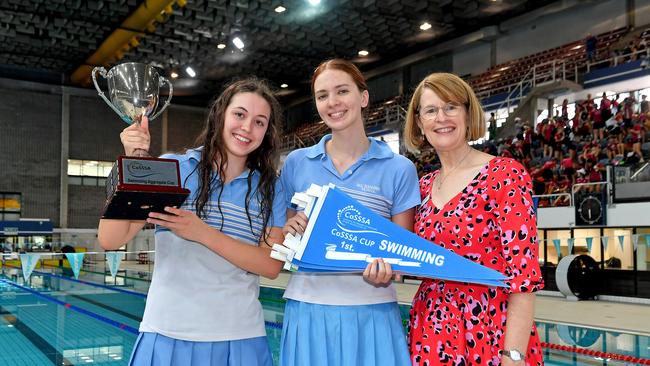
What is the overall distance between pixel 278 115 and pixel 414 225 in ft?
1.92

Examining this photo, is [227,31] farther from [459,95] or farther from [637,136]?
[459,95]

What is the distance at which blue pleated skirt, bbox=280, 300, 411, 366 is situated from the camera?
6.01 ft

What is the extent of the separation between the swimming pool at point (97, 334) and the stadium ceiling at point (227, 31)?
8.34 meters

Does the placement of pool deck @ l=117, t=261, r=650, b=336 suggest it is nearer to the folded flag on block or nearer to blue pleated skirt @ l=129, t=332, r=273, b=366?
the folded flag on block

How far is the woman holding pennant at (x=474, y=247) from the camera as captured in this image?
1.74 metres

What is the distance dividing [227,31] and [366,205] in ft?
57.6

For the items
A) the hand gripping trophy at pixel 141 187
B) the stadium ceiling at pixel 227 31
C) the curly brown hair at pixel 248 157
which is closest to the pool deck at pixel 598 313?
the curly brown hair at pixel 248 157

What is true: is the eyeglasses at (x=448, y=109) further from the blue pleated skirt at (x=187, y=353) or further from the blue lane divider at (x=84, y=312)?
the blue lane divider at (x=84, y=312)

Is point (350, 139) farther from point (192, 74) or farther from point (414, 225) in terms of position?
point (192, 74)

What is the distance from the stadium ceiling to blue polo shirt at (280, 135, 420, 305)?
1429cm

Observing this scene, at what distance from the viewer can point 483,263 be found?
1.81m

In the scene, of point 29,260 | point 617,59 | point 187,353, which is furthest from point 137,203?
point 617,59

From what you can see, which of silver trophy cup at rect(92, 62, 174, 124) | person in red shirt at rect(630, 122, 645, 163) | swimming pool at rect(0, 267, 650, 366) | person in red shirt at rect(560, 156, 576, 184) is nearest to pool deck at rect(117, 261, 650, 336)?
swimming pool at rect(0, 267, 650, 366)

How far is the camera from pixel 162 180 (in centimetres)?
159
